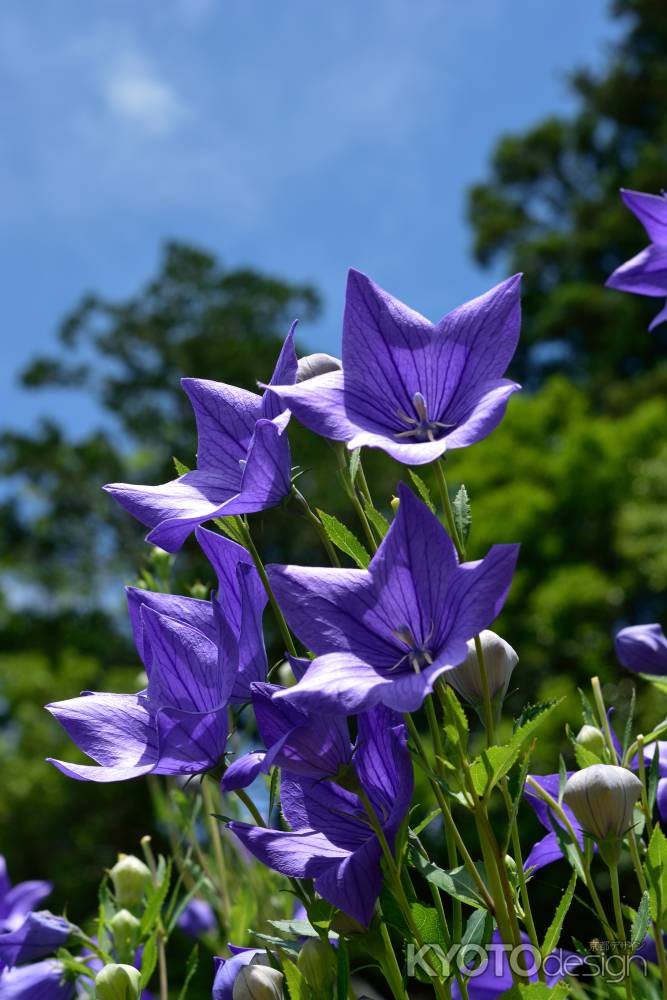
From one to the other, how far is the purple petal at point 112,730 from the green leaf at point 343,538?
187mm

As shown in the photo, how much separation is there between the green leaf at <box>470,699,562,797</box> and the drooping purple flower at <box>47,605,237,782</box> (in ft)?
0.55

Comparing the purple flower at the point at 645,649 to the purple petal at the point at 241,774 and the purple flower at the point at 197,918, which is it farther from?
the purple flower at the point at 197,918

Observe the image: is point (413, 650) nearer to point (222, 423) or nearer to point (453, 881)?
point (453, 881)

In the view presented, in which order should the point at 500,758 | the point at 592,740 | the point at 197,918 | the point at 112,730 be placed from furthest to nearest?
the point at 197,918, the point at 592,740, the point at 112,730, the point at 500,758

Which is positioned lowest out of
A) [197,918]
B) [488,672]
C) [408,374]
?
[197,918]

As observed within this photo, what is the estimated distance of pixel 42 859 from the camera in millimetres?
11641

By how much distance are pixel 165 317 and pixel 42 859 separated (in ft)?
30.8

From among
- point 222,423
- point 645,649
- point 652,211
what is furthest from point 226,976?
point 652,211

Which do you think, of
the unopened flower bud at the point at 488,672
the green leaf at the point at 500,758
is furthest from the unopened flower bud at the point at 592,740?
the green leaf at the point at 500,758

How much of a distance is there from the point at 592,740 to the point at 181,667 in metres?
0.36

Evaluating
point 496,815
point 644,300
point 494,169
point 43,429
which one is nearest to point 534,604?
point 496,815

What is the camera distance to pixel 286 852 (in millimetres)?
688

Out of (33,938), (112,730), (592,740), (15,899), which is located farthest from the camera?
(15,899)

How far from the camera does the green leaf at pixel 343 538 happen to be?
26.8 inches
